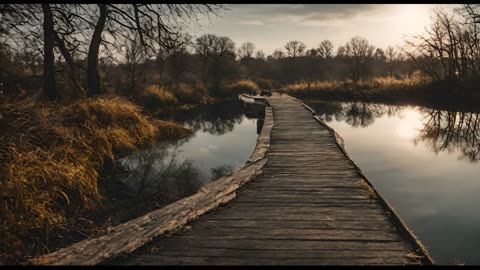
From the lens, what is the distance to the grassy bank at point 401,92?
19.1 metres

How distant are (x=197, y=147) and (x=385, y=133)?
7.55 m

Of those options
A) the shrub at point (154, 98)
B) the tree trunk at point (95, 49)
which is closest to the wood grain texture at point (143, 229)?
the tree trunk at point (95, 49)

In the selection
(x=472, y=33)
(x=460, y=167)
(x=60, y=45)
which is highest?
(x=472, y=33)

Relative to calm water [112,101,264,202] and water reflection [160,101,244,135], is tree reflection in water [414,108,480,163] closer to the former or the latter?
calm water [112,101,264,202]

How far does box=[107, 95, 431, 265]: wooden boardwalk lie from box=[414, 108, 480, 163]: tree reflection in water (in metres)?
6.37

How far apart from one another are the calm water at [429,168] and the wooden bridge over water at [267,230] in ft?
4.03

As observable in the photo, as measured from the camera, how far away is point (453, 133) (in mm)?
12078

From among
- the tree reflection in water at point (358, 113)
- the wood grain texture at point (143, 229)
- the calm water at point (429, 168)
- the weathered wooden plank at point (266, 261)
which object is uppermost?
the tree reflection in water at point (358, 113)

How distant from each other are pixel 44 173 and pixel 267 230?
3.49 m

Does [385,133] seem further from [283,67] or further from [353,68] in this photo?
[283,67]

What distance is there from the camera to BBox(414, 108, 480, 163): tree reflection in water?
10.0 meters

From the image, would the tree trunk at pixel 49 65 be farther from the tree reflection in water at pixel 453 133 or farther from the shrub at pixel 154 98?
the tree reflection in water at pixel 453 133
